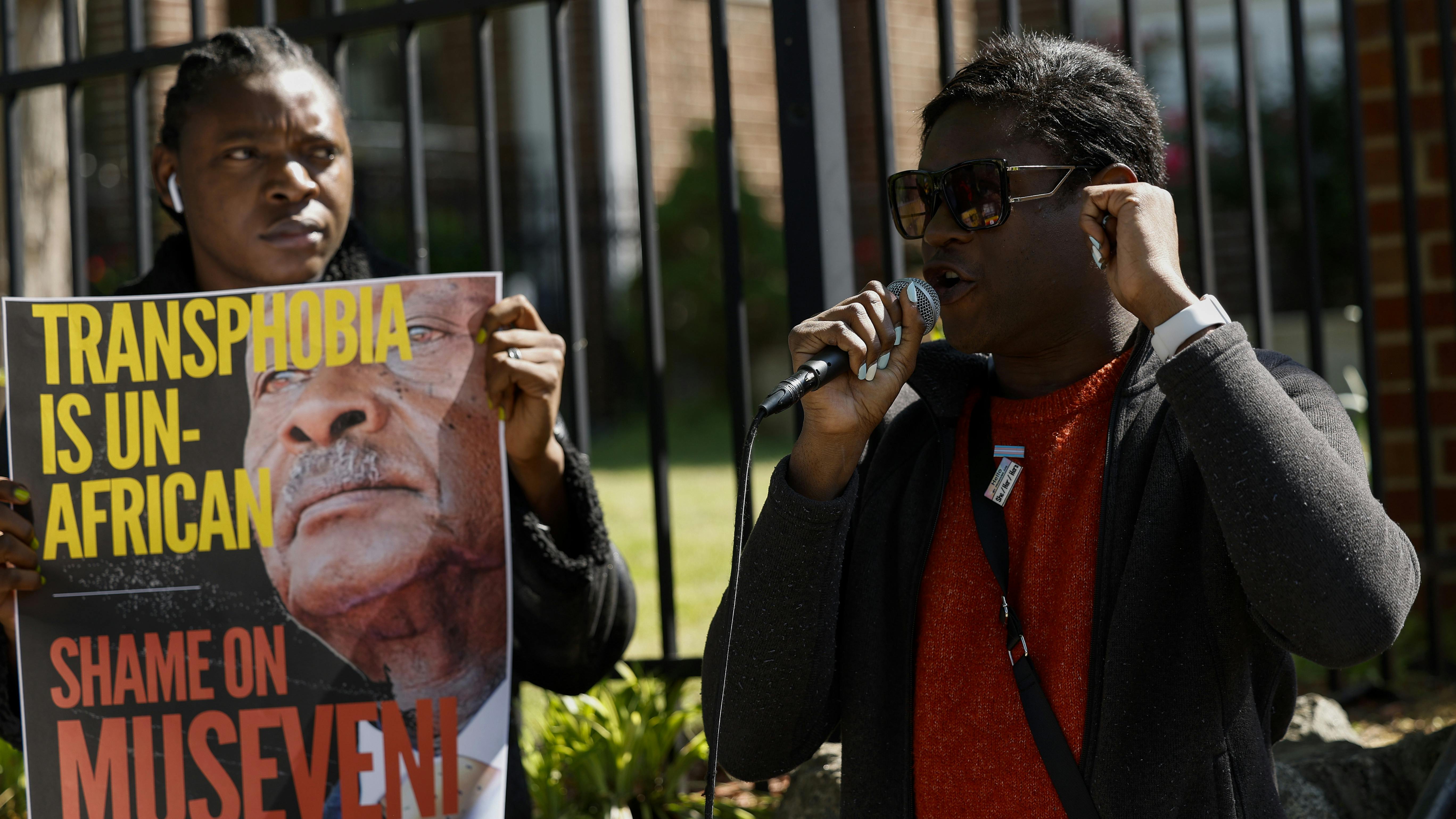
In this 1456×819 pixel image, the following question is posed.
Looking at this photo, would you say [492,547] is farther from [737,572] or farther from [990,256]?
[990,256]

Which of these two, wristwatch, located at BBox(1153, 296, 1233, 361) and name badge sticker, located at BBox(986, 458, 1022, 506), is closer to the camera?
wristwatch, located at BBox(1153, 296, 1233, 361)

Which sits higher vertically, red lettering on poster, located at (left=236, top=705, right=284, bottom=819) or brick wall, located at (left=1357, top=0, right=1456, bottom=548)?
brick wall, located at (left=1357, top=0, right=1456, bottom=548)

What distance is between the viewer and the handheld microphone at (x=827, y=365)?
1.83 meters

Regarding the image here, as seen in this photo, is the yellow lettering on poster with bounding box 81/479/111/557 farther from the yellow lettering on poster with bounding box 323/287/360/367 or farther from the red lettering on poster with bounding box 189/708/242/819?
the yellow lettering on poster with bounding box 323/287/360/367

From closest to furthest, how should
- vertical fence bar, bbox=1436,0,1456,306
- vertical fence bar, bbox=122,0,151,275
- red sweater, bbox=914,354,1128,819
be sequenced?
red sweater, bbox=914,354,1128,819, vertical fence bar, bbox=1436,0,1456,306, vertical fence bar, bbox=122,0,151,275

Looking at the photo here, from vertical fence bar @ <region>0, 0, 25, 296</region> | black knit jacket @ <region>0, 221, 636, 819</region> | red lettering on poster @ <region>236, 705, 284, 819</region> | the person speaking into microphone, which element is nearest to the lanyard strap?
the person speaking into microphone

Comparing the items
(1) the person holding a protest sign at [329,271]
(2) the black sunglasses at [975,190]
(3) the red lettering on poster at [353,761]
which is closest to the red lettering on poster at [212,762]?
(3) the red lettering on poster at [353,761]

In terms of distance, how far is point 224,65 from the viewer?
262 cm

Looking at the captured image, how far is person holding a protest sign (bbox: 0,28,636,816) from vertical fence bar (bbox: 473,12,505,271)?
2.35 feet

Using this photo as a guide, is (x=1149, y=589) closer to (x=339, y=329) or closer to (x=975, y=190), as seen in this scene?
(x=975, y=190)

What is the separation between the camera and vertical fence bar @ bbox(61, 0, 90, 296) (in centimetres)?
382

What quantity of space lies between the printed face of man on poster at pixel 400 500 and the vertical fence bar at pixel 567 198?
0.89m

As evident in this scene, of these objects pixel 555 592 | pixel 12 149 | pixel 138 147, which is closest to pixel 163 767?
pixel 555 592

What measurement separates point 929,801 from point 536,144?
1342 centimetres
